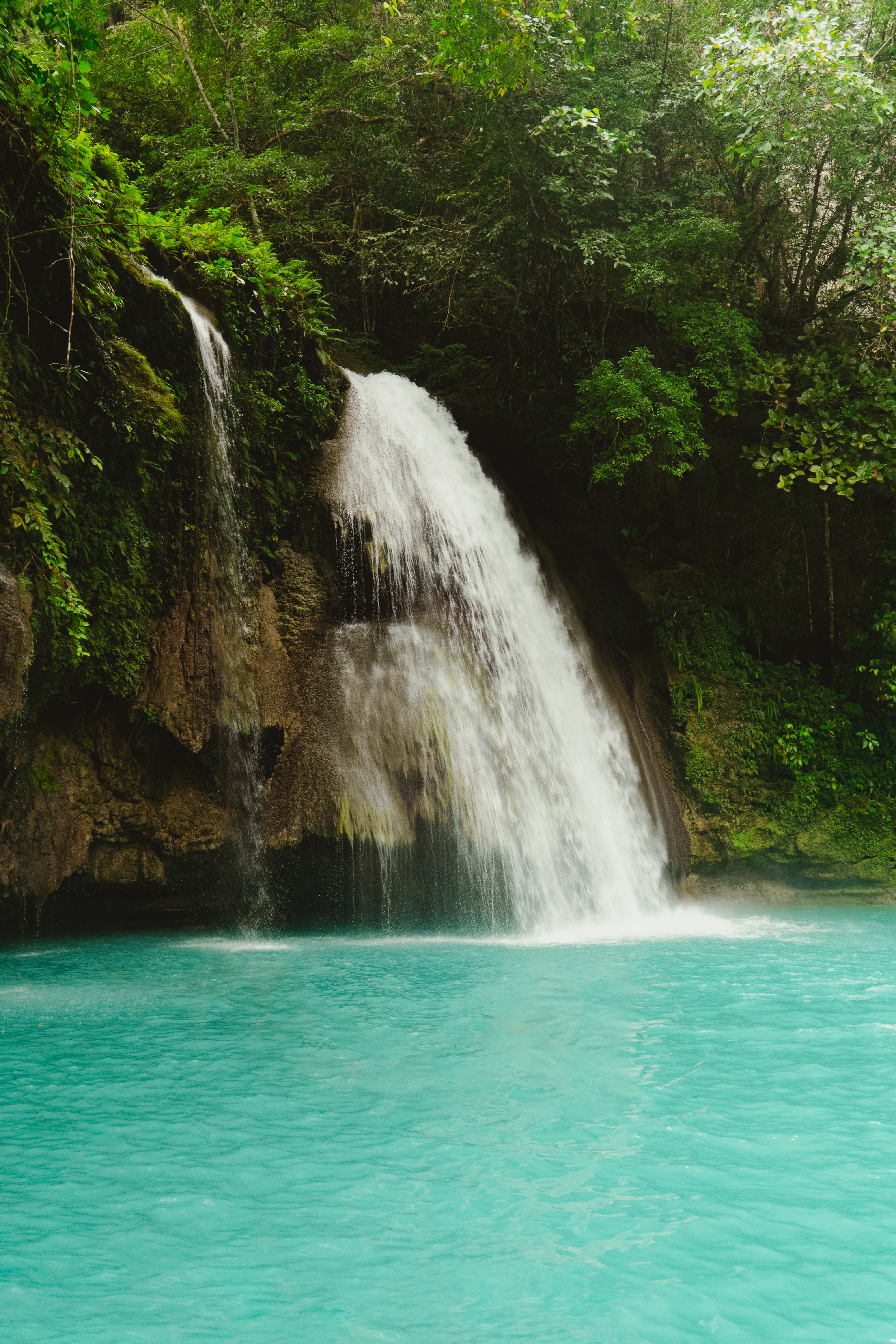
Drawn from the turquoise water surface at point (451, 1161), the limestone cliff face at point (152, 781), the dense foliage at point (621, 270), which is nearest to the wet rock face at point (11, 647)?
the limestone cliff face at point (152, 781)

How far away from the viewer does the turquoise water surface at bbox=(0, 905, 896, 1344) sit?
2.60 metres

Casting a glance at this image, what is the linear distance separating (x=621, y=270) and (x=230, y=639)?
747 cm

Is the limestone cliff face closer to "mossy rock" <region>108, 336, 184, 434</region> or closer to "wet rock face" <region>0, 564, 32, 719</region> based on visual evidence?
"wet rock face" <region>0, 564, 32, 719</region>

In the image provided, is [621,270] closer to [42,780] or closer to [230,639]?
[230,639]

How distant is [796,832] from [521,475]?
5923 millimetres

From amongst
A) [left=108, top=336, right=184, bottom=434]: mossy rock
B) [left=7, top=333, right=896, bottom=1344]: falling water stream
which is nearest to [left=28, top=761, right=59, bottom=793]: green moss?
[left=7, top=333, right=896, bottom=1344]: falling water stream

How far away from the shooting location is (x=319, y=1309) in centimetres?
258

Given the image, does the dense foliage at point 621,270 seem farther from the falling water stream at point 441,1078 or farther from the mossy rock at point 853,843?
the falling water stream at point 441,1078

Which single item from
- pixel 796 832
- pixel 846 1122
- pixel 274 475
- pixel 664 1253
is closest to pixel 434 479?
pixel 274 475

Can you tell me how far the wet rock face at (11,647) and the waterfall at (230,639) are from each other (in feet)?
6.98

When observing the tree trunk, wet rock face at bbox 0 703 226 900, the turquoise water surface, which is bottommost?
the turquoise water surface

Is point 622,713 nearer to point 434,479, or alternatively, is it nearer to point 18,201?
point 434,479

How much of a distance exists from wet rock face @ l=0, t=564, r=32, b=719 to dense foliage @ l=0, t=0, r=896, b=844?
3.04m

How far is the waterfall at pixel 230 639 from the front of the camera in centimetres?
850
